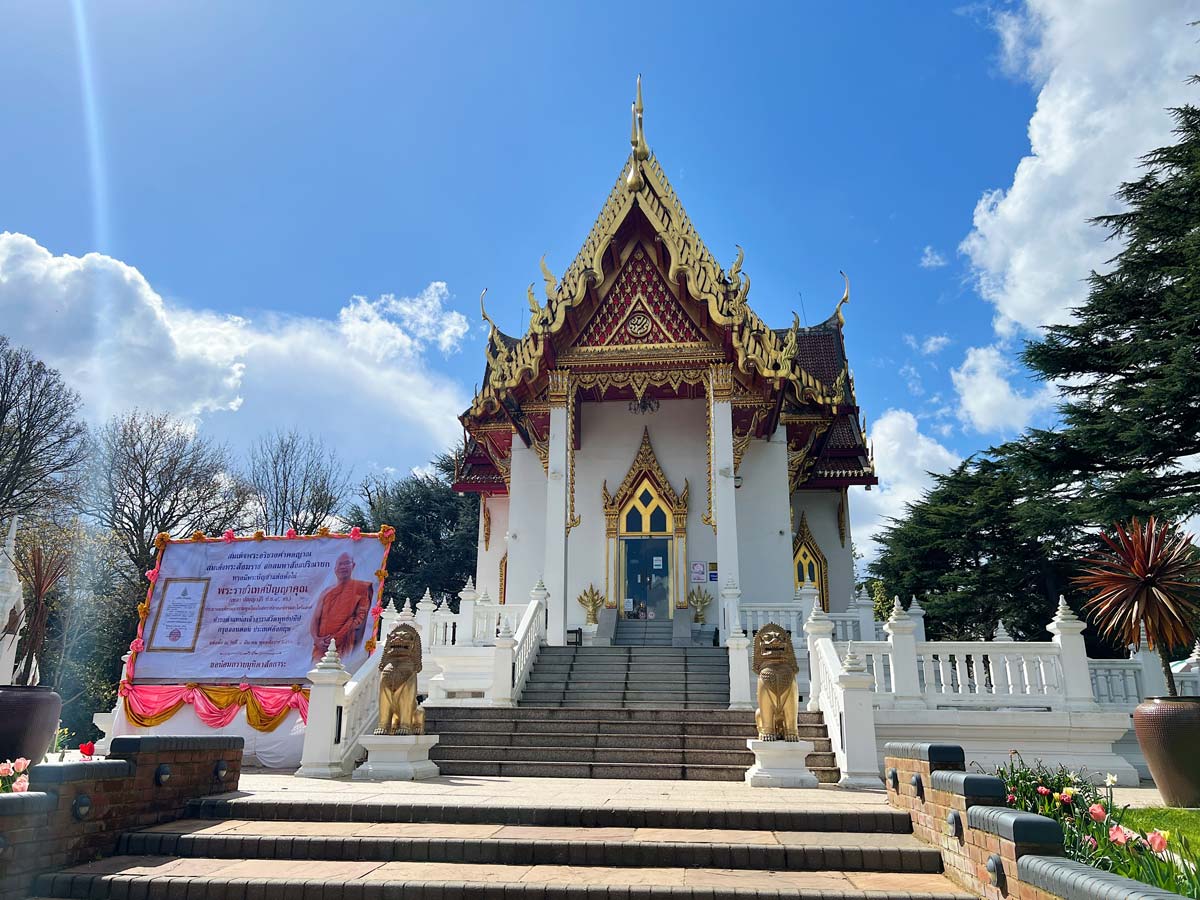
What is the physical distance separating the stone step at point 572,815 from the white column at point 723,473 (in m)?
7.92

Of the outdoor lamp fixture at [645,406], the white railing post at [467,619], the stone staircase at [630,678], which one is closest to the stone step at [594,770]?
the stone staircase at [630,678]

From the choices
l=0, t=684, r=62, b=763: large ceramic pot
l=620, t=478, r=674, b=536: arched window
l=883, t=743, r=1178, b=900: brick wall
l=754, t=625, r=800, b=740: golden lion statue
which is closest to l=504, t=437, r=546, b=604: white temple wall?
l=620, t=478, r=674, b=536: arched window

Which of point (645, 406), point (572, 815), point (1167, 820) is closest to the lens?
point (572, 815)

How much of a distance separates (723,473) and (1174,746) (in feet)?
27.3

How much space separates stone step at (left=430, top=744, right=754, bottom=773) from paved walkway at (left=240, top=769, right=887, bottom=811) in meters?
0.50

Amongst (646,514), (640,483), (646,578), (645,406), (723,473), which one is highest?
(645,406)

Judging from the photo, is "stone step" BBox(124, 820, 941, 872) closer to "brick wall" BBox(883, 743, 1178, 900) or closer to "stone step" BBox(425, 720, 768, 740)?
"brick wall" BBox(883, 743, 1178, 900)

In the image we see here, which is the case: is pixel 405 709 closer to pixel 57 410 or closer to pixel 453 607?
pixel 57 410

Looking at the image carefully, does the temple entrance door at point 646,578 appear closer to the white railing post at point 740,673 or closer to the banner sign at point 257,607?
the white railing post at point 740,673

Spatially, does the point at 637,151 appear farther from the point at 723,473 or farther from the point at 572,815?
the point at 572,815

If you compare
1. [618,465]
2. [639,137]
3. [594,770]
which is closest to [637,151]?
[639,137]

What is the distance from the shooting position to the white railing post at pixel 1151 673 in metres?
9.35

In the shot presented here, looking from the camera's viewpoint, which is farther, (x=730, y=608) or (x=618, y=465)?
(x=618, y=465)

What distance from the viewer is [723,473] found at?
1450 cm
